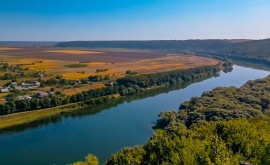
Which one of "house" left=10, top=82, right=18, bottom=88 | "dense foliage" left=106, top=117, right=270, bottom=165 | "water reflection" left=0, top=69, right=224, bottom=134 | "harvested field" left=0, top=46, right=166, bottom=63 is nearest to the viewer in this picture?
"dense foliage" left=106, top=117, right=270, bottom=165

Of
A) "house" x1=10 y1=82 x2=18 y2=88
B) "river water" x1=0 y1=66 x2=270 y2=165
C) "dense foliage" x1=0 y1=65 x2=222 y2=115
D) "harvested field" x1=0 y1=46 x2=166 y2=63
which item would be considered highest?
"harvested field" x1=0 y1=46 x2=166 y2=63

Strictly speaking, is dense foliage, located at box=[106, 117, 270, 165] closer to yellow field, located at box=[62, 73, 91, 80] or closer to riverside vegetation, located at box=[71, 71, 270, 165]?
riverside vegetation, located at box=[71, 71, 270, 165]

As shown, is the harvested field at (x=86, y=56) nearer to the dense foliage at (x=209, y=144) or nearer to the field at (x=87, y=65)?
the field at (x=87, y=65)

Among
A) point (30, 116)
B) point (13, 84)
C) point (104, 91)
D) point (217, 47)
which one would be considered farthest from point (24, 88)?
point (217, 47)

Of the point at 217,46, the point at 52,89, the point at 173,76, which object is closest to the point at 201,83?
the point at 173,76

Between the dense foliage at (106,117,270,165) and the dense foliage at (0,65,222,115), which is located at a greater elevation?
the dense foliage at (106,117,270,165)

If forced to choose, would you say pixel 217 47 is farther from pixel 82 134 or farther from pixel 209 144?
pixel 209 144

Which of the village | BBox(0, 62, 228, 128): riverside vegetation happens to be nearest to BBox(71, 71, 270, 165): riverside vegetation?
BBox(0, 62, 228, 128): riverside vegetation

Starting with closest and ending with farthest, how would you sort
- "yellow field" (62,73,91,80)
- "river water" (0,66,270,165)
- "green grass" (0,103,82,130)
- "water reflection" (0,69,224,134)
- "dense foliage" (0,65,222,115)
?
"river water" (0,66,270,165)
"water reflection" (0,69,224,134)
"green grass" (0,103,82,130)
"dense foliage" (0,65,222,115)
"yellow field" (62,73,91,80)
